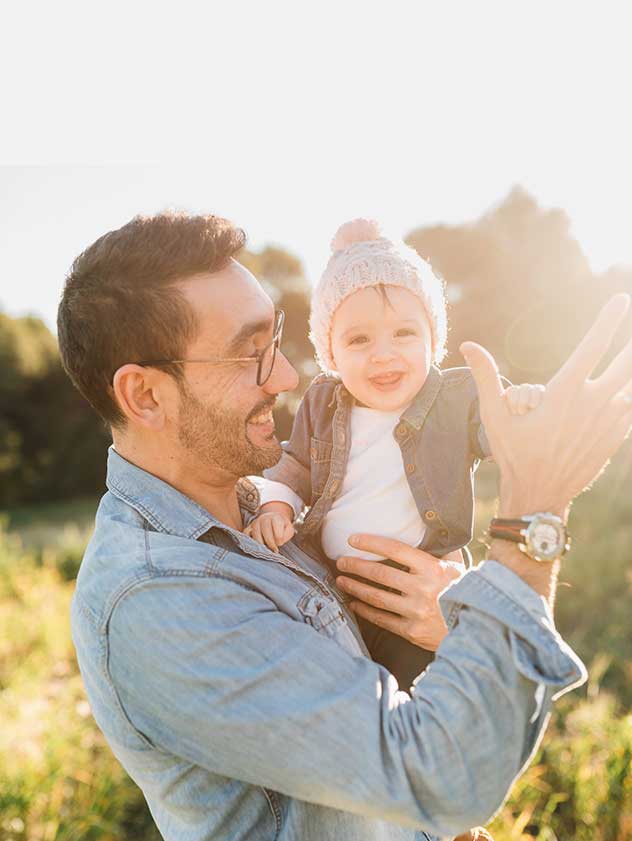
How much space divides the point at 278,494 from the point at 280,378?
492 millimetres

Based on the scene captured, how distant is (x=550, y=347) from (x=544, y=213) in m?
6.69

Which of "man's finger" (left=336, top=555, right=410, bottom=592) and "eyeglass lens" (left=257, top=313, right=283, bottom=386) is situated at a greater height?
"eyeglass lens" (left=257, top=313, right=283, bottom=386)

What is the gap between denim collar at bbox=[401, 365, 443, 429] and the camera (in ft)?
8.26

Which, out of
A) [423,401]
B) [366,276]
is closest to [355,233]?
[366,276]

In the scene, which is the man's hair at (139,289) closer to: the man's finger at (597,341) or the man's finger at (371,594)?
the man's finger at (371,594)

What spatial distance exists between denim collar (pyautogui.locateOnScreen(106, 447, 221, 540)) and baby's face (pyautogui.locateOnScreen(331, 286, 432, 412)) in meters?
0.84

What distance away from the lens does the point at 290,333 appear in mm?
21062

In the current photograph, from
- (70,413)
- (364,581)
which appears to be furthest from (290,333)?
(364,581)

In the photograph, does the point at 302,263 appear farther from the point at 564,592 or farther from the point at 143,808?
the point at 143,808

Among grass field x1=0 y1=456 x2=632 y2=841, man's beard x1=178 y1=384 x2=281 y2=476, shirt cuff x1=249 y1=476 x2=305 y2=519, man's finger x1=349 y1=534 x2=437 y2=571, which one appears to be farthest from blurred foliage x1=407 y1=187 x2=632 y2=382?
man's beard x1=178 y1=384 x2=281 y2=476

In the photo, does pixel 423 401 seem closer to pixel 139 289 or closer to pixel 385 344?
pixel 385 344

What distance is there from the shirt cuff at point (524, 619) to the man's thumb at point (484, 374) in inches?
15.0

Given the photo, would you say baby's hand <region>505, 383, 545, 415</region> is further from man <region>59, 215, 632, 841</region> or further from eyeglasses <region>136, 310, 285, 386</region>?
eyeglasses <region>136, 310, 285, 386</region>

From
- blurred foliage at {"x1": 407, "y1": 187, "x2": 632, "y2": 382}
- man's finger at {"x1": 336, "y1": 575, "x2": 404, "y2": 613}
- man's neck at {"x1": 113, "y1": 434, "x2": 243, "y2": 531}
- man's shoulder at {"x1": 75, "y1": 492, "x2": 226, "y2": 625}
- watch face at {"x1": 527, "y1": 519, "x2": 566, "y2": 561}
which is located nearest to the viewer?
watch face at {"x1": 527, "y1": 519, "x2": 566, "y2": 561}
